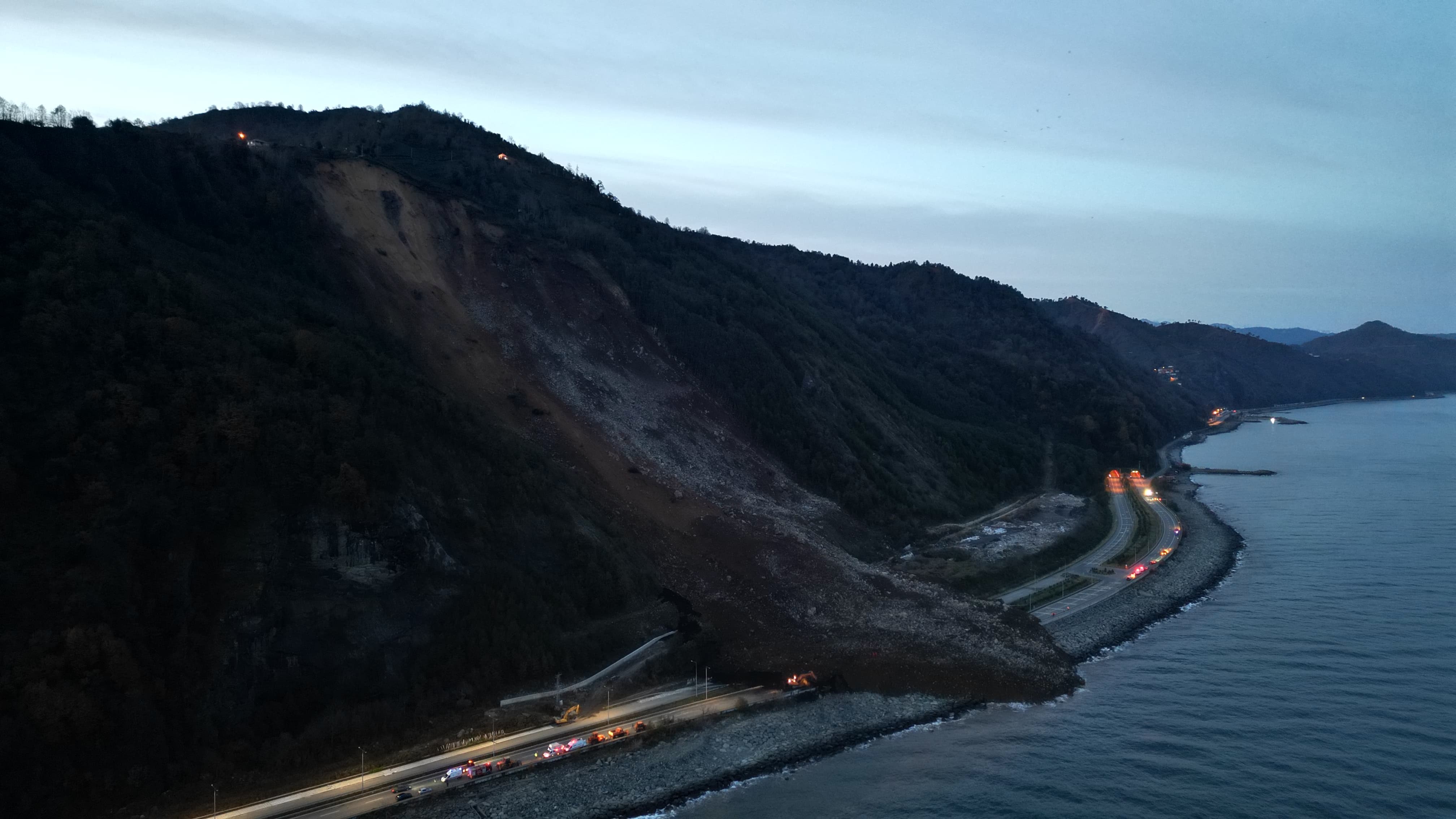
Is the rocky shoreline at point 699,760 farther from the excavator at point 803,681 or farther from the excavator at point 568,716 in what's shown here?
the excavator at point 568,716

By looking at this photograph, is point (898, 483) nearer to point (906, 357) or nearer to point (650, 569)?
point (650, 569)

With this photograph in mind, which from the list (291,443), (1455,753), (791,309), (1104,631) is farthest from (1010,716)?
(791,309)

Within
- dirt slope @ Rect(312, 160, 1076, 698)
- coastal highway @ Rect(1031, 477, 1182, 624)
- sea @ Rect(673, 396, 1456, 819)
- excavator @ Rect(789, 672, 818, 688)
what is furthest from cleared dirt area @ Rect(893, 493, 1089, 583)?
excavator @ Rect(789, 672, 818, 688)

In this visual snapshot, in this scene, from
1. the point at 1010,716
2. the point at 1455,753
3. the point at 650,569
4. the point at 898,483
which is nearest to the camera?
the point at 1455,753

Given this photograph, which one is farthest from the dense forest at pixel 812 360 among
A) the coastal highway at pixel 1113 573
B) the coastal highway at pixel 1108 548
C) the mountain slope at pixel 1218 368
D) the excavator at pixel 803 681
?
the mountain slope at pixel 1218 368

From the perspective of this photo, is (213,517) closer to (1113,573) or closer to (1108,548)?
(1113,573)

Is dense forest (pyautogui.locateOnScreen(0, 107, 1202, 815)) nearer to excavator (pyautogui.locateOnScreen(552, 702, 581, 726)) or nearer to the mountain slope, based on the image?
excavator (pyautogui.locateOnScreen(552, 702, 581, 726))
